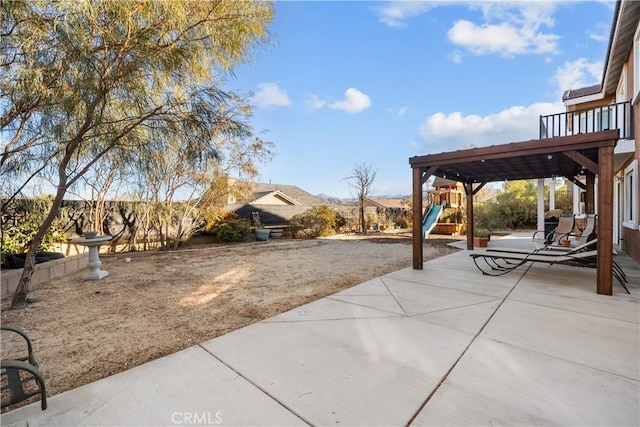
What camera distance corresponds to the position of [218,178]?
10141 mm

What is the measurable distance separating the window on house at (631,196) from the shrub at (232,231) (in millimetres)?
11433

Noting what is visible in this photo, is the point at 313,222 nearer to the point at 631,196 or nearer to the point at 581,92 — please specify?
the point at 631,196

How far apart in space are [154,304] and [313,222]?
10116 mm

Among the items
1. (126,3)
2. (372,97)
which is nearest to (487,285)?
(126,3)

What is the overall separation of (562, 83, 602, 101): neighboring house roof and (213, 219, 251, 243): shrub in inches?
545

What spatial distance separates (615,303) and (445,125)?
15.7m

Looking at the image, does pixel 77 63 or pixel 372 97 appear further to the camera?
pixel 372 97

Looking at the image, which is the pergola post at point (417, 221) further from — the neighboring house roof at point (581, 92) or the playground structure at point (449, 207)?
the neighboring house roof at point (581, 92)

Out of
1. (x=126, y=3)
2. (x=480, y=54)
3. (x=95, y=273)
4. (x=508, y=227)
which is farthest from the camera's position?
(x=508, y=227)

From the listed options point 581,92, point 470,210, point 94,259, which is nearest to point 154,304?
point 94,259

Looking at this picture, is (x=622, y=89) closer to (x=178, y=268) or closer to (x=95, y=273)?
(x=178, y=268)

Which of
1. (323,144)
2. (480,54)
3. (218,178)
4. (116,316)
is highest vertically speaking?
(480,54)

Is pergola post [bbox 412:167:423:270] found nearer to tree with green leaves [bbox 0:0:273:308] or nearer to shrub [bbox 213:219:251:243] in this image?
tree with green leaves [bbox 0:0:273:308]

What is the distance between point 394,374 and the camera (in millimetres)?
2131
